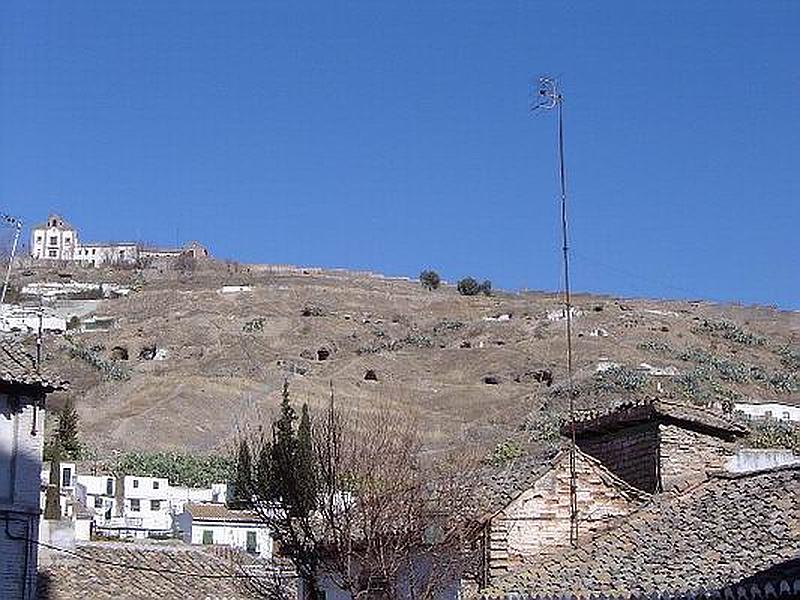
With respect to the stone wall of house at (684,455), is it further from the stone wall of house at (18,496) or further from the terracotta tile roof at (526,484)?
the stone wall of house at (18,496)

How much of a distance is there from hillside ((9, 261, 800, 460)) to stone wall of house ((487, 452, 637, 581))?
173ft

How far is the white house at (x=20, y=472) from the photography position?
31.8m

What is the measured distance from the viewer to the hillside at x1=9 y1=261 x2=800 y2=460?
344 ft

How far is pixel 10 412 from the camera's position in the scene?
3238cm

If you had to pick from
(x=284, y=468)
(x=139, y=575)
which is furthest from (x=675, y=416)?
(x=139, y=575)

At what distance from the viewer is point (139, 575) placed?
133 ft

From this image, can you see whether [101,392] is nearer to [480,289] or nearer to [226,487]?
[226,487]

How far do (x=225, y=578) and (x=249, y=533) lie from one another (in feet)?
63.6

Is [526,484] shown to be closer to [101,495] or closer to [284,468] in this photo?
[284,468]

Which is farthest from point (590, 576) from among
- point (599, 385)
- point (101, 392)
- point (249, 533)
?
point (101, 392)

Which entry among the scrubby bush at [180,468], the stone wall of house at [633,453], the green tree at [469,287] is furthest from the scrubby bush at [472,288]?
the stone wall of house at [633,453]

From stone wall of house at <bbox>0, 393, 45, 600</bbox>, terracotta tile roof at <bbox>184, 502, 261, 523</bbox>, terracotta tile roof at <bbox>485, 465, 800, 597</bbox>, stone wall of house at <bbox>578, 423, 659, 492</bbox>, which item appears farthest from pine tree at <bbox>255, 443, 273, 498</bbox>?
terracotta tile roof at <bbox>184, 502, 261, 523</bbox>

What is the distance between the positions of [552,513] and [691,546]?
368 centimetres

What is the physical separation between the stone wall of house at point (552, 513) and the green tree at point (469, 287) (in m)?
142
